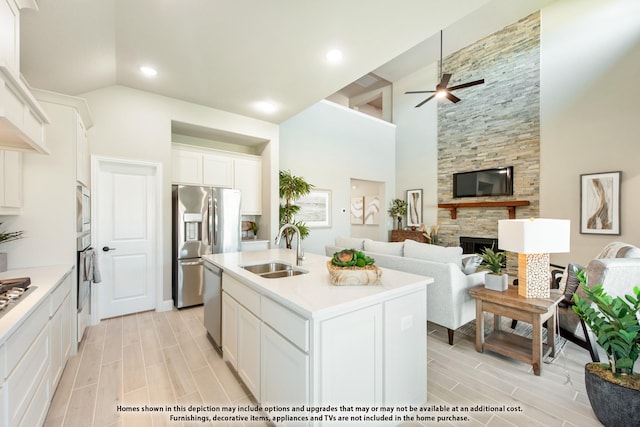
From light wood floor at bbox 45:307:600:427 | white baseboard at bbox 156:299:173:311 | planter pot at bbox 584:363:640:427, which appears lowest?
light wood floor at bbox 45:307:600:427

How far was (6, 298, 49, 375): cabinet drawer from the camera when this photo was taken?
3.94ft

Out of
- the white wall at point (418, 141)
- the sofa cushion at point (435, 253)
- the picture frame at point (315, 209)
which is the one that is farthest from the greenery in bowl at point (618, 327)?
the white wall at point (418, 141)

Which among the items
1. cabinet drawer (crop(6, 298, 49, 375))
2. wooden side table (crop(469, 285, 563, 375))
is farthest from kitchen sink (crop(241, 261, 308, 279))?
wooden side table (crop(469, 285, 563, 375))

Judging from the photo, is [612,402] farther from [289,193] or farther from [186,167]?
Result: [186,167]

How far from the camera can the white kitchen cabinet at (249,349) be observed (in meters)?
1.70

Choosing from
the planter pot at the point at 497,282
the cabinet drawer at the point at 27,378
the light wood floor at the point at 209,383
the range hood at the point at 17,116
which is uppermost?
the range hood at the point at 17,116

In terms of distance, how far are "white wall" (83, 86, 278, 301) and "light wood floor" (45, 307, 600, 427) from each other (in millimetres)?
1301

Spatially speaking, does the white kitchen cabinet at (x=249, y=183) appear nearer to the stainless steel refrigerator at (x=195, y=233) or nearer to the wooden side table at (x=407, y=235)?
the stainless steel refrigerator at (x=195, y=233)

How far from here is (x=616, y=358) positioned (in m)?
1.60

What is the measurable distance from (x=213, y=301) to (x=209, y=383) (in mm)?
698

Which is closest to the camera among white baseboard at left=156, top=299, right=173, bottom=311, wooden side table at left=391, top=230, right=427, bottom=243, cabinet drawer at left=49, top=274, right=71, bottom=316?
cabinet drawer at left=49, top=274, right=71, bottom=316

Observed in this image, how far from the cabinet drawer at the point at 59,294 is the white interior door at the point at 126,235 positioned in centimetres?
104

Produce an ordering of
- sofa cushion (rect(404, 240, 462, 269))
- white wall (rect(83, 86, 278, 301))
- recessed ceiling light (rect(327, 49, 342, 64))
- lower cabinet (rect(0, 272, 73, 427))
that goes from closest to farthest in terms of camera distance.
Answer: lower cabinet (rect(0, 272, 73, 427)) < recessed ceiling light (rect(327, 49, 342, 64)) < sofa cushion (rect(404, 240, 462, 269)) < white wall (rect(83, 86, 278, 301))

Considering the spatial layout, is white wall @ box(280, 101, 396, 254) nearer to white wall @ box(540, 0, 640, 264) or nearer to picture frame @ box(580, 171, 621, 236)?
white wall @ box(540, 0, 640, 264)
